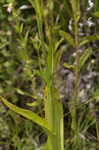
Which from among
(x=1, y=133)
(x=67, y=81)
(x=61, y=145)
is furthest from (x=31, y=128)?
(x=61, y=145)

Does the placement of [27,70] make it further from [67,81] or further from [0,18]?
[0,18]

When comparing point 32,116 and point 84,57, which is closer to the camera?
point 32,116

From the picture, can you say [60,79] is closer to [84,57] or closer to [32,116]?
[84,57]

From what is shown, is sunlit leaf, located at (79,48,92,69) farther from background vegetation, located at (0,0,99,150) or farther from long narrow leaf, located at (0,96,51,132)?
long narrow leaf, located at (0,96,51,132)

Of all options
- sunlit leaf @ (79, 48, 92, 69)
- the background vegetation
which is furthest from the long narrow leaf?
sunlit leaf @ (79, 48, 92, 69)

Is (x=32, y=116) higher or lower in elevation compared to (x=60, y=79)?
higher

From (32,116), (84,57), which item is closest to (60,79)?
(84,57)

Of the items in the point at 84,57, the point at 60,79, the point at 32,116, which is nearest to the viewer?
the point at 32,116

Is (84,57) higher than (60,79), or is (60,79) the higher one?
(84,57)

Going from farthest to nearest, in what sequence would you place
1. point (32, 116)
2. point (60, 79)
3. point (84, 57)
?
point (60, 79) → point (84, 57) → point (32, 116)
